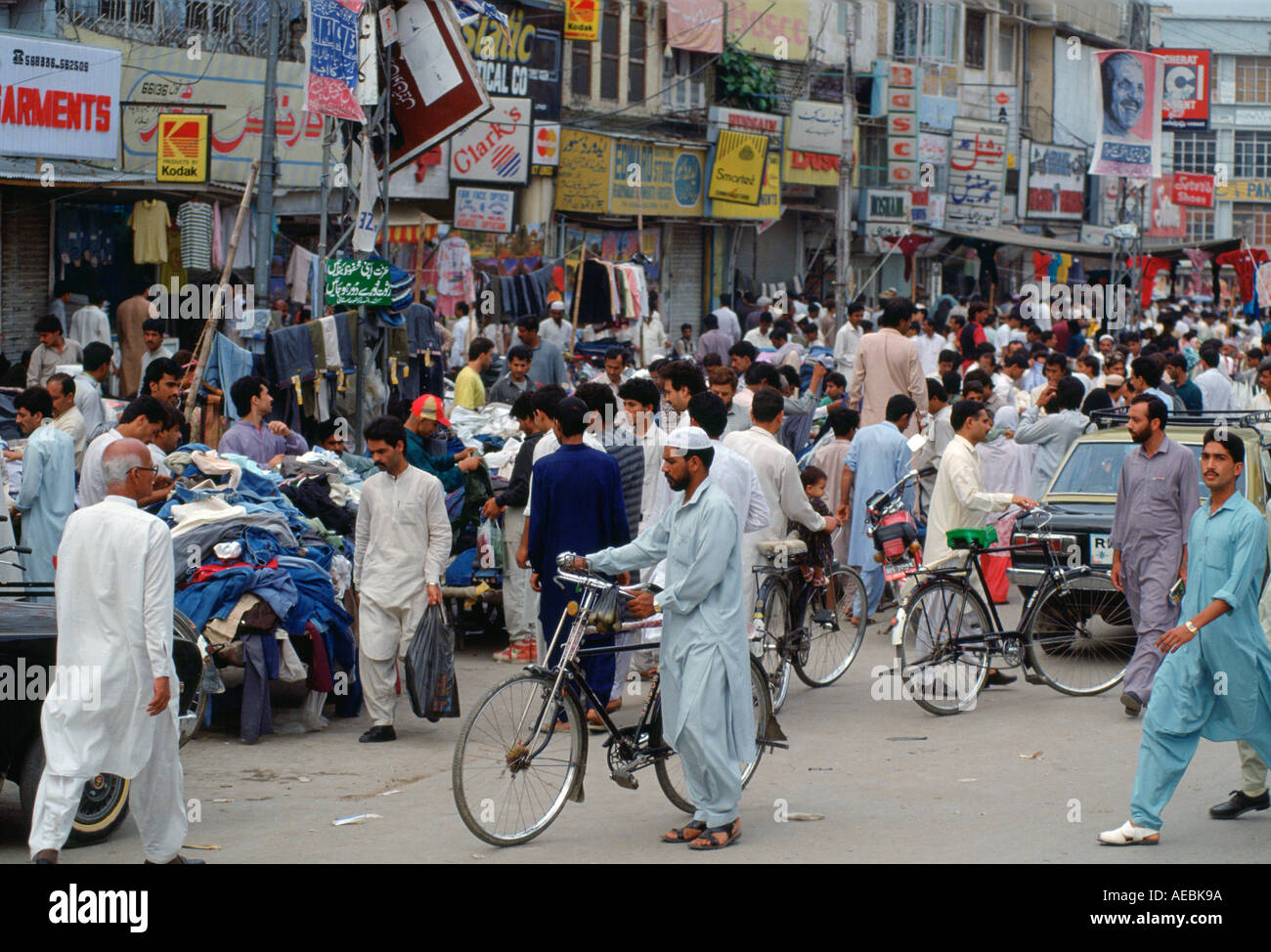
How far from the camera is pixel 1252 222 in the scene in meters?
72.7

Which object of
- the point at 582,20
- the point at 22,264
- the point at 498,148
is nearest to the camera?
the point at 22,264

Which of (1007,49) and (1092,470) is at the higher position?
(1007,49)

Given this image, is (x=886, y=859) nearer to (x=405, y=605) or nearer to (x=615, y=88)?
(x=405, y=605)

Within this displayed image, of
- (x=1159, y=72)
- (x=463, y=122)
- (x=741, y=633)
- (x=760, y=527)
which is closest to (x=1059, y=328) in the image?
(x=1159, y=72)

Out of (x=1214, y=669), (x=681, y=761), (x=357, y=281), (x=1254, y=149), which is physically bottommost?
(x=681, y=761)

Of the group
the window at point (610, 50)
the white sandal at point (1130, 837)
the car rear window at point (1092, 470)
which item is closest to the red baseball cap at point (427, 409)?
the car rear window at point (1092, 470)

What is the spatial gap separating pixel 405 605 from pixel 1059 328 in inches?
720

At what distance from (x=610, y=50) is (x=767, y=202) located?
4995 millimetres

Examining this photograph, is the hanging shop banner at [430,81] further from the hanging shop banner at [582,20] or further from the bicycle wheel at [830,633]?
the hanging shop banner at [582,20]

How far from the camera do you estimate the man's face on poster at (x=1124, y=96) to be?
25.8 m

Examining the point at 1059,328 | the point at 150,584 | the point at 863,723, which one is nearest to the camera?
the point at 150,584

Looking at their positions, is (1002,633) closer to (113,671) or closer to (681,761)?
(681,761)

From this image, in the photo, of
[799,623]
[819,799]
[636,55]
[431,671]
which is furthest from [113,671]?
[636,55]

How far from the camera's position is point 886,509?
396 inches
